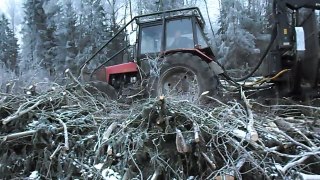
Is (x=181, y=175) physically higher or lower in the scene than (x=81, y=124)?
lower

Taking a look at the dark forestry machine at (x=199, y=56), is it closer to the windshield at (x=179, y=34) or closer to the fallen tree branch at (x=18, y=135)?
the windshield at (x=179, y=34)

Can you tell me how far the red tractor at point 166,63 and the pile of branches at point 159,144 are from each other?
2.30 meters

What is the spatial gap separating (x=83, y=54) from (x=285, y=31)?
18.4 metres

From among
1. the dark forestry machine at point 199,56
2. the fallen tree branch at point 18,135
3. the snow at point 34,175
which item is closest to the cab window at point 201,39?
the dark forestry machine at point 199,56

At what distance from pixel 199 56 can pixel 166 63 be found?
667 millimetres

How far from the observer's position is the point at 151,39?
7.84m

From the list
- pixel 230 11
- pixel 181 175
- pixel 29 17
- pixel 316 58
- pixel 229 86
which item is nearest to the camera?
pixel 181 175

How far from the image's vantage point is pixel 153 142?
12.7ft

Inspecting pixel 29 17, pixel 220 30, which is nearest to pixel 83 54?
pixel 29 17

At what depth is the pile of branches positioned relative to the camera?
3.68 m

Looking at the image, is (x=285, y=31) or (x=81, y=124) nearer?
(x=81, y=124)

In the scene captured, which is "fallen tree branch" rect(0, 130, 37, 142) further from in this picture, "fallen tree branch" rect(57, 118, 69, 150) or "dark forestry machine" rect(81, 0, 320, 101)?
Result: "dark forestry machine" rect(81, 0, 320, 101)

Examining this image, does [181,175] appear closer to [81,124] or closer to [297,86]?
[81,124]

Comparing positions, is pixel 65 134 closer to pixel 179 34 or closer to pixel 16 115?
pixel 16 115
